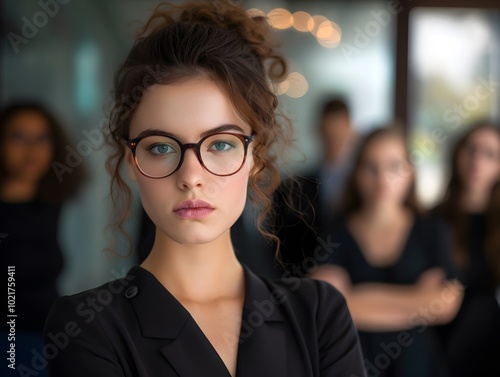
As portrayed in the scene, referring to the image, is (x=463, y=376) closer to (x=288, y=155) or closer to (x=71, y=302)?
(x=288, y=155)

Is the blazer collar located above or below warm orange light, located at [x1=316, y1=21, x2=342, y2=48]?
below

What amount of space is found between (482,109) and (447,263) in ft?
5.63

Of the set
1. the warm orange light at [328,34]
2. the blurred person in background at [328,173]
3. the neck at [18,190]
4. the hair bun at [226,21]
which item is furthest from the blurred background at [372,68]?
the hair bun at [226,21]

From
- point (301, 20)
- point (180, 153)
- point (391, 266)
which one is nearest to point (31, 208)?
point (180, 153)

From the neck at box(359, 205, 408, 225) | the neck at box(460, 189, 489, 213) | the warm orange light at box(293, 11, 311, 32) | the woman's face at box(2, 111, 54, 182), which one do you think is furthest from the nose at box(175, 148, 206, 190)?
the warm orange light at box(293, 11, 311, 32)

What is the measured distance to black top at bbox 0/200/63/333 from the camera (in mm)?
1612

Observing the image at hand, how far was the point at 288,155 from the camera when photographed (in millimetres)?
1338

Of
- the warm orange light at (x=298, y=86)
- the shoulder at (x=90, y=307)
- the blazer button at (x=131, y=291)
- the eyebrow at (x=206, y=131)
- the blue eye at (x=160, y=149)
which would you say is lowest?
the shoulder at (x=90, y=307)

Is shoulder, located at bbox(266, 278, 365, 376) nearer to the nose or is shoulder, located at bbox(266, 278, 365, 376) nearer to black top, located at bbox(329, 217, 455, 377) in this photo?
the nose

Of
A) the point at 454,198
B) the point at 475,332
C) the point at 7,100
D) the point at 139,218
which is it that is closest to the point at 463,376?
the point at 475,332

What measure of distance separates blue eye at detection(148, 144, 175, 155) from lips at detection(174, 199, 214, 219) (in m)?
0.08

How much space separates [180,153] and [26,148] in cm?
184

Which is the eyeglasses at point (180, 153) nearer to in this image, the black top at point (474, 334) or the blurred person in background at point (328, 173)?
the blurred person in background at point (328, 173)

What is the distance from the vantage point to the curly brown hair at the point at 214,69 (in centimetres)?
112
